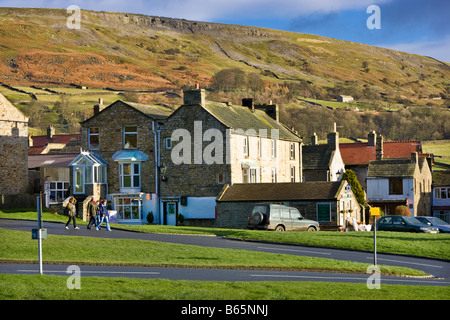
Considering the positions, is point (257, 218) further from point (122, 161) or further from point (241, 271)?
point (122, 161)

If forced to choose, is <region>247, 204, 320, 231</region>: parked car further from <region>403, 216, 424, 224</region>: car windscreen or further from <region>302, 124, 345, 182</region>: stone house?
<region>302, 124, 345, 182</region>: stone house

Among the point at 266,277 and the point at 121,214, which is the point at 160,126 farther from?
the point at 266,277

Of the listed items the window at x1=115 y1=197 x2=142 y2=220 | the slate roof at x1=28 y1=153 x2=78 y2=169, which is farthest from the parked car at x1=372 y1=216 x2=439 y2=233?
the slate roof at x1=28 y1=153 x2=78 y2=169

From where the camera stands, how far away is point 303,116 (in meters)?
199

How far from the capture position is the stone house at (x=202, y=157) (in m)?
61.5

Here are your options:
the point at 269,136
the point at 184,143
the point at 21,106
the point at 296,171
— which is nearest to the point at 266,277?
the point at 184,143

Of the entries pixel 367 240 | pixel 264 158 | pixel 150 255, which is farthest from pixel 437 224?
pixel 150 255

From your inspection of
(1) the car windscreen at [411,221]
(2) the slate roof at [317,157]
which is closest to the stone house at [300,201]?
(1) the car windscreen at [411,221]

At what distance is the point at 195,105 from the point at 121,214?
11821 millimetres

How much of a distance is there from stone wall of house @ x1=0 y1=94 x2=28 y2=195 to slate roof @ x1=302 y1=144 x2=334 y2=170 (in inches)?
1226

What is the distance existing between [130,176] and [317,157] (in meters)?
25.7

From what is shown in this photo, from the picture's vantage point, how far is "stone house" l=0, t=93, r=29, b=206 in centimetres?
6738

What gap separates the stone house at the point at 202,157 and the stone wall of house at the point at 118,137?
1587mm

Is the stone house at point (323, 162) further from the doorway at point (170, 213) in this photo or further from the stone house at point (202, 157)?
the doorway at point (170, 213)
